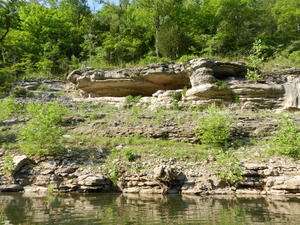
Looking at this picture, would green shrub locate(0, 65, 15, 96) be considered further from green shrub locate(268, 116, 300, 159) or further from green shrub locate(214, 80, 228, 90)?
green shrub locate(268, 116, 300, 159)

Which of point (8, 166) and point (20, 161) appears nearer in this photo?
point (8, 166)

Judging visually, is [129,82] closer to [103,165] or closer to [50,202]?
[103,165]

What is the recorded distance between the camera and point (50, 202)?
1050 cm

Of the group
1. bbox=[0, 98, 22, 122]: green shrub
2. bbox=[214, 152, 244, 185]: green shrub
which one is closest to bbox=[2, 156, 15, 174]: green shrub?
bbox=[0, 98, 22, 122]: green shrub

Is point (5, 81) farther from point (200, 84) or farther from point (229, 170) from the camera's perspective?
point (229, 170)

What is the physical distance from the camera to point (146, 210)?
28.7ft

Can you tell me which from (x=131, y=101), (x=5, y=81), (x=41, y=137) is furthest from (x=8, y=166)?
(x=5, y=81)

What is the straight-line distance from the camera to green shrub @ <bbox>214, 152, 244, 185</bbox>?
38.9ft

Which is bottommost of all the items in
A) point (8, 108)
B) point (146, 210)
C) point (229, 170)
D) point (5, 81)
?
point (146, 210)

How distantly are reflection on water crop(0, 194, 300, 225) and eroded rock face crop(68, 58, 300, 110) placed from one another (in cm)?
1206

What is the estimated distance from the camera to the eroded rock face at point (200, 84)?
21.1 m

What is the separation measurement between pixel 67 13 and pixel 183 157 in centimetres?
3391

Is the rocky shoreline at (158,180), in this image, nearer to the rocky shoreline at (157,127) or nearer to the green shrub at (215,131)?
the rocky shoreline at (157,127)

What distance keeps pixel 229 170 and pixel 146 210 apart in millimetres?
5222
